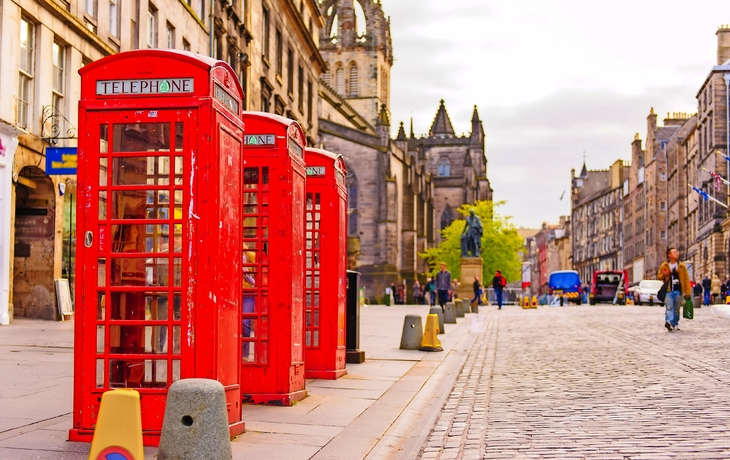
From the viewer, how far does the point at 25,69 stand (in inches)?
769

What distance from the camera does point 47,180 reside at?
20438mm

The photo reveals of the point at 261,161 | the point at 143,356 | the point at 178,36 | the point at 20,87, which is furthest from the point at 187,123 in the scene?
the point at 178,36

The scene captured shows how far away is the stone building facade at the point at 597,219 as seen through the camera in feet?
374

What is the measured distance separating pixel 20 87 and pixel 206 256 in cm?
1428

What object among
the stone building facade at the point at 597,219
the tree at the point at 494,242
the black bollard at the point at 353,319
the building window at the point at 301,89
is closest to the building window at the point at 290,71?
the building window at the point at 301,89

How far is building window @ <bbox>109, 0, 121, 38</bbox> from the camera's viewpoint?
2408 cm

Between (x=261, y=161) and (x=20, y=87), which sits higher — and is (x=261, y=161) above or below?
below

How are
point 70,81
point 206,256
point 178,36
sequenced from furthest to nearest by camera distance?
point 178,36 < point 70,81 < point 206,256

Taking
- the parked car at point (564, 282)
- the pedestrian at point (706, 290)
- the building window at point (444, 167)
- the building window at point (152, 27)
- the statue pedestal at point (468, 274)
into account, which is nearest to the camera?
the building window at point (152, 27)

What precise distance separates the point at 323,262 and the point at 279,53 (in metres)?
31.4

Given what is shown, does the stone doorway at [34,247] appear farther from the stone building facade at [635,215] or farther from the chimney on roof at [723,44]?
→ the stone building facade at [635,215]

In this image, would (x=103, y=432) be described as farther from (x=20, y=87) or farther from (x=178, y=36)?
(x=178, y=36)

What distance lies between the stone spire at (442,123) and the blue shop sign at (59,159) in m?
91.7

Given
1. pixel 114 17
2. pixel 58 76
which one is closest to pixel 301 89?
pixel 114 17
